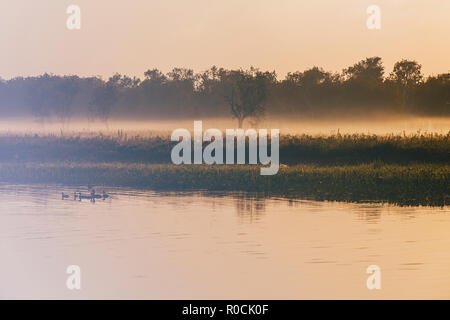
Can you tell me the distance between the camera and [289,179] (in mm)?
33781

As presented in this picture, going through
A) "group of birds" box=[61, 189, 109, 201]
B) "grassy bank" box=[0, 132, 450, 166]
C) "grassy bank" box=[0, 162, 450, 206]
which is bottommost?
"group of birds" box=[61, 189, 109, 201]

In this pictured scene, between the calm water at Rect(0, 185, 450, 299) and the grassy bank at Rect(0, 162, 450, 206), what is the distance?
2229 mm

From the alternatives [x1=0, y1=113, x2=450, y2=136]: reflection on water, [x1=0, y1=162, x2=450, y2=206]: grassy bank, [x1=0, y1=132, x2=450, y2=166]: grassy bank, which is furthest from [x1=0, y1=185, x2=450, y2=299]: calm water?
[x1=0, y1=113, x2=450, y2=136]: reflection on water

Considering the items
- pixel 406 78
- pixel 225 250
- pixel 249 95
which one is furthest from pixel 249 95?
pixel 225 250

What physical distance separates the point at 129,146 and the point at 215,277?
32.9m

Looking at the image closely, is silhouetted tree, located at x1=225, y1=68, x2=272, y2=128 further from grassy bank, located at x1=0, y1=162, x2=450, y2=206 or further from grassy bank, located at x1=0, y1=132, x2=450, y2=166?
grassy bank, located at x1=0, y1=162, x2=450, y2=206

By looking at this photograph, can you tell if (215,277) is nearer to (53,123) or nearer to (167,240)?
(167,240)

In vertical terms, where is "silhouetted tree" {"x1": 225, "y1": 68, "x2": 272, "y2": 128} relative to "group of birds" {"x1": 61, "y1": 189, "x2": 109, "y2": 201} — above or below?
above

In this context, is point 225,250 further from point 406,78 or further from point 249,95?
point 406,78

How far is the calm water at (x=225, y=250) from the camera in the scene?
17812 millimetres

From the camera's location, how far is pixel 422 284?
17672 mm

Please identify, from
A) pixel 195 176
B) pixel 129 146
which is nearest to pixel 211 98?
pixel 129 146

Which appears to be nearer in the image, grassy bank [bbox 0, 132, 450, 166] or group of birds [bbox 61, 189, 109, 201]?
group of birds [bbox 61, 189, 109, 201]

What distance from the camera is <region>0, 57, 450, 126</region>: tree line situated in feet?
216
